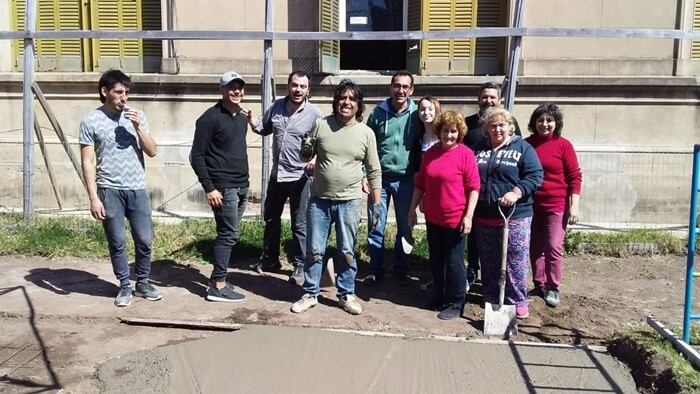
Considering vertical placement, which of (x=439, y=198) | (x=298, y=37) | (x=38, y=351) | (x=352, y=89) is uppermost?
(x=298, y=37)

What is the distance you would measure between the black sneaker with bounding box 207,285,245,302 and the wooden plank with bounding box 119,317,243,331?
58 centimetres

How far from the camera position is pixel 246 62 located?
974 centimetres

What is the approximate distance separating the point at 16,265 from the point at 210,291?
2.49 metres

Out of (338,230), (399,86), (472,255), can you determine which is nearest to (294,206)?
(338,230)

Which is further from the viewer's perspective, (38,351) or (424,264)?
(424,264)

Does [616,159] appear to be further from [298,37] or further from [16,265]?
[16,265]

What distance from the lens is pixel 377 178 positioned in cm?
554

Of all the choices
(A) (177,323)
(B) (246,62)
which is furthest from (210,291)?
(B) (246,62)

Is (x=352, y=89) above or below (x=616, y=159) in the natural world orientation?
above

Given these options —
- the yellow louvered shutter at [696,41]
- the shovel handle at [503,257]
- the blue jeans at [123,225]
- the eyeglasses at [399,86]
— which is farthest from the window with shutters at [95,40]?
the yellow louvered shutter at [696,41]

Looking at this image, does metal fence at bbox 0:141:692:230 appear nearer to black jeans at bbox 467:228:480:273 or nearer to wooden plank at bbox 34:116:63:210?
wooden plank at bbox 34:116:63:210

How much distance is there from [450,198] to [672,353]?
73.4 inches

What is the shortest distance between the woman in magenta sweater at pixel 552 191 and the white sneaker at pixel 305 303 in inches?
78.3

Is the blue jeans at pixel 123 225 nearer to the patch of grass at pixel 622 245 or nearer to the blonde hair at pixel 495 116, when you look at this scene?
the blonde hair at pixel 495 116
